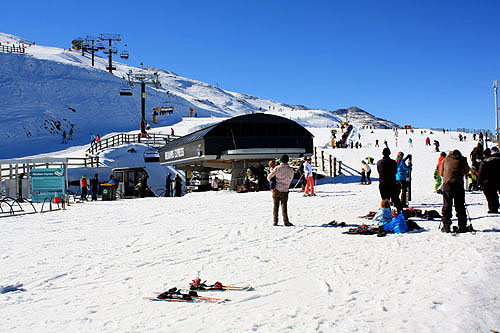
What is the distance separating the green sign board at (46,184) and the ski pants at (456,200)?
14.8 meters

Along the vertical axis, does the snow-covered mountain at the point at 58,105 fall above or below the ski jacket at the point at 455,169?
above

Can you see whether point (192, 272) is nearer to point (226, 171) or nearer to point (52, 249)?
point (52, 249)

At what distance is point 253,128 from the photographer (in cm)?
2416

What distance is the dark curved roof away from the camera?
23.5 meters

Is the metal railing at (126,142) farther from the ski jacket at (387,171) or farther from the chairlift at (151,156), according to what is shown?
the ski jacket at (387,171)

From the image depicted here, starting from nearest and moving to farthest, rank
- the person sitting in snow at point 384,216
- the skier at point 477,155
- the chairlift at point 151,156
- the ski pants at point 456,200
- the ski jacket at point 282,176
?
the ski pants at point 456,200 → the person sitting in snow at point 384,216 → the ski jacket at point 282,176 → the skier at point 477,155 → the chairlift at point 151,156

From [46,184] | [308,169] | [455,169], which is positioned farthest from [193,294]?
[46,184]

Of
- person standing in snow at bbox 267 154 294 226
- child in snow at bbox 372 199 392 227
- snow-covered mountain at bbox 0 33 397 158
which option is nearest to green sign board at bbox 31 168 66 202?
person standing in snow at bbox 267 154 294 226

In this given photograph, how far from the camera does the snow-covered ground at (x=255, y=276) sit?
3891mm

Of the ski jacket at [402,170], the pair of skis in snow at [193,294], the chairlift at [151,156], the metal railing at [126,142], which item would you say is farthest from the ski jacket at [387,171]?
the metal railing at [126,142]

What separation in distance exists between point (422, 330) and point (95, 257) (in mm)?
5028

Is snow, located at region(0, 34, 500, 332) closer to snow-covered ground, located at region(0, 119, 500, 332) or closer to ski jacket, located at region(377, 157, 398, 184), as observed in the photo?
snow-covered ground, located at region(0, 119, 500, 332)

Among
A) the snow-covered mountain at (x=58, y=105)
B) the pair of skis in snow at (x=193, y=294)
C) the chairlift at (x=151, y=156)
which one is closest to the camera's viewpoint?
the pair of skis in snow at (x=193, y=294)

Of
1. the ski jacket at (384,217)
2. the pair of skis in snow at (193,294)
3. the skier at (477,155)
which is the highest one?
the skier at (477,155)
